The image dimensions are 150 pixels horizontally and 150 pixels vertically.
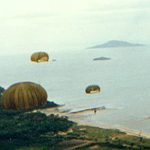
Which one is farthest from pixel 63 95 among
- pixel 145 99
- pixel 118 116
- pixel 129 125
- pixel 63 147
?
pixel 63 147

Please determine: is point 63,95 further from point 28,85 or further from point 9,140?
point 28,85

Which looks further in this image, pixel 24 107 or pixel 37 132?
pixel 37 132

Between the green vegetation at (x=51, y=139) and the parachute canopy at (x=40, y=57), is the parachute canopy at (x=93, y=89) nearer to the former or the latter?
the green vegetation at (x=51, y=139)

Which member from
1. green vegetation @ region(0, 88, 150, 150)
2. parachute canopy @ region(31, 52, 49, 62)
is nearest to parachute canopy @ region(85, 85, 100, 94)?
green vegetation @ region(0, 88, 150, 150)

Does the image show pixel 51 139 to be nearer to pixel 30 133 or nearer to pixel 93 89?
pixel 30 133

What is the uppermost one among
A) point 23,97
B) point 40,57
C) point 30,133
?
point 40,57

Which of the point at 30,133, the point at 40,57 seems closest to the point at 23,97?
the point at 40,57

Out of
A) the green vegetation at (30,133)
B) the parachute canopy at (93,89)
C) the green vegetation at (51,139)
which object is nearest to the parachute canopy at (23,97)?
the green vegetation at (51,139)

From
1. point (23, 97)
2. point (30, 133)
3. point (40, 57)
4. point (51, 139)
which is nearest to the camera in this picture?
point (23, 97)

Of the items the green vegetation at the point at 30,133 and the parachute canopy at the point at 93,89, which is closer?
the green vegetation at the point at 30,133
